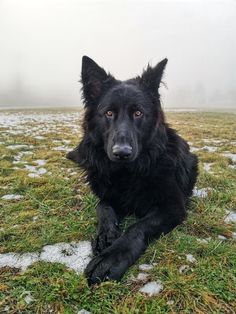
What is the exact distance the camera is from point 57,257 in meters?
3.53

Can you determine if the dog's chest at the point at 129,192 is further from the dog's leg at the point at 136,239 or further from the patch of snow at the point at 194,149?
the patch of snow at the point at 194,149

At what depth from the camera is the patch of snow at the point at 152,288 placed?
2958 millimetres

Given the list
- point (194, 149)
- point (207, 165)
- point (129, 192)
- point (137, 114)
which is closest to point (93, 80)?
point (137, 114)

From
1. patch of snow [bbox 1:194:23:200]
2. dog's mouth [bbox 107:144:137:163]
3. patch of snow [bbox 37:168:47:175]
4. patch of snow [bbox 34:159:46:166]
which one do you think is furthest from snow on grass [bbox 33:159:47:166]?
dog's mouth [bbox 107:144:137:163]

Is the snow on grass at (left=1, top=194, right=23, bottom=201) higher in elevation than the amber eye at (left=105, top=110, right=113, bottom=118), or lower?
lower

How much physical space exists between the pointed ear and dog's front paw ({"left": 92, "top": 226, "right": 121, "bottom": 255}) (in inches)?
76.8

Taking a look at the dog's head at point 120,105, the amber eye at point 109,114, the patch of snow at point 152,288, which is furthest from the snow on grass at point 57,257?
the amber eye at point 109,114

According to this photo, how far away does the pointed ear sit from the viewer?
4.68m

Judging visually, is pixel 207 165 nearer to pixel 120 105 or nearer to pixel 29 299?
pixel 120 105

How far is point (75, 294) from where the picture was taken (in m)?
2.90

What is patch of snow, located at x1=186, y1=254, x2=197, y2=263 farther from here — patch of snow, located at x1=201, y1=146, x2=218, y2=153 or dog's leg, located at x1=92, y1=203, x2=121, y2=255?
patch of snow, located at x1=201, y1=146, x2=218, y2=153

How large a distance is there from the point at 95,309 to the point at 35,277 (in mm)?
681

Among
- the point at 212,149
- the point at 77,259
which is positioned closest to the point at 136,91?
the point at 77,259

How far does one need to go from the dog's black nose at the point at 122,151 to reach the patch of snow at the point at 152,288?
1.37m
